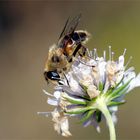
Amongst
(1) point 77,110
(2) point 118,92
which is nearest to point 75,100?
(1) point 77,110

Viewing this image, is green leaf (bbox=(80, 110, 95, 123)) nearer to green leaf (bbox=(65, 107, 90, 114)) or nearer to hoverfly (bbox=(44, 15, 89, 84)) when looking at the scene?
green leaf (bbox=(65, 107, 90, 114))

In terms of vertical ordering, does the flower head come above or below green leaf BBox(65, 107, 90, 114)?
above

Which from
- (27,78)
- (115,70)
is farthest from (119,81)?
(27,78)

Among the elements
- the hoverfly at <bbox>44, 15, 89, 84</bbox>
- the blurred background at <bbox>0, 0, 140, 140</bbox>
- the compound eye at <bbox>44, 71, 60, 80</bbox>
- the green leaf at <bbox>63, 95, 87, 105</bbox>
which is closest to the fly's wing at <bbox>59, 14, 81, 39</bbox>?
the hoverfly at <bbox>44, 15, 89, 84</bbox>

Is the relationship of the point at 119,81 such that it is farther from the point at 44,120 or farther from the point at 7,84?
the point at 7,84

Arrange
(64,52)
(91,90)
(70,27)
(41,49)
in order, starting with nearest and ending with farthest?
1. (91,90)
2. (64,52)
3. (70,27)
4. (41,49)

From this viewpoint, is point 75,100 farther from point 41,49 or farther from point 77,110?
point 41,49
